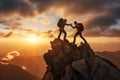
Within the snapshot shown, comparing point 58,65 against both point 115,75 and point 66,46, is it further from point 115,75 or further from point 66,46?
point 115,75

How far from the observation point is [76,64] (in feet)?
167

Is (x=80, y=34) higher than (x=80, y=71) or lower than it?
higher

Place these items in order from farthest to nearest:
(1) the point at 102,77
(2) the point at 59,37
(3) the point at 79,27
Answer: (2) the point at 59,37, (3) the point at 79,27, (1) the point at 102,77

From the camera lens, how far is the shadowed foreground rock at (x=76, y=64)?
50094 millimetres

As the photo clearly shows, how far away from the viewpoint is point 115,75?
50.2 metres

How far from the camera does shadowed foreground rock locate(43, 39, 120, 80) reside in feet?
164

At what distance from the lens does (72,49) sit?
55.7 m

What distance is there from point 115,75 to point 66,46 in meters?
12.0

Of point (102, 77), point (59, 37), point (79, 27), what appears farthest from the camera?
point (59, 37)

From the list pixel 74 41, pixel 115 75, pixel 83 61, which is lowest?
pixel 115 75

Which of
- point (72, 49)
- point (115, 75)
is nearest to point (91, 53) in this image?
point (72, 49)

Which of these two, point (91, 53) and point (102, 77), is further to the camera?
point (91, 53)

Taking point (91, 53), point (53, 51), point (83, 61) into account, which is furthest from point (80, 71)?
point (53, 51)

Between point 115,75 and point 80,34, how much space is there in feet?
35.1
